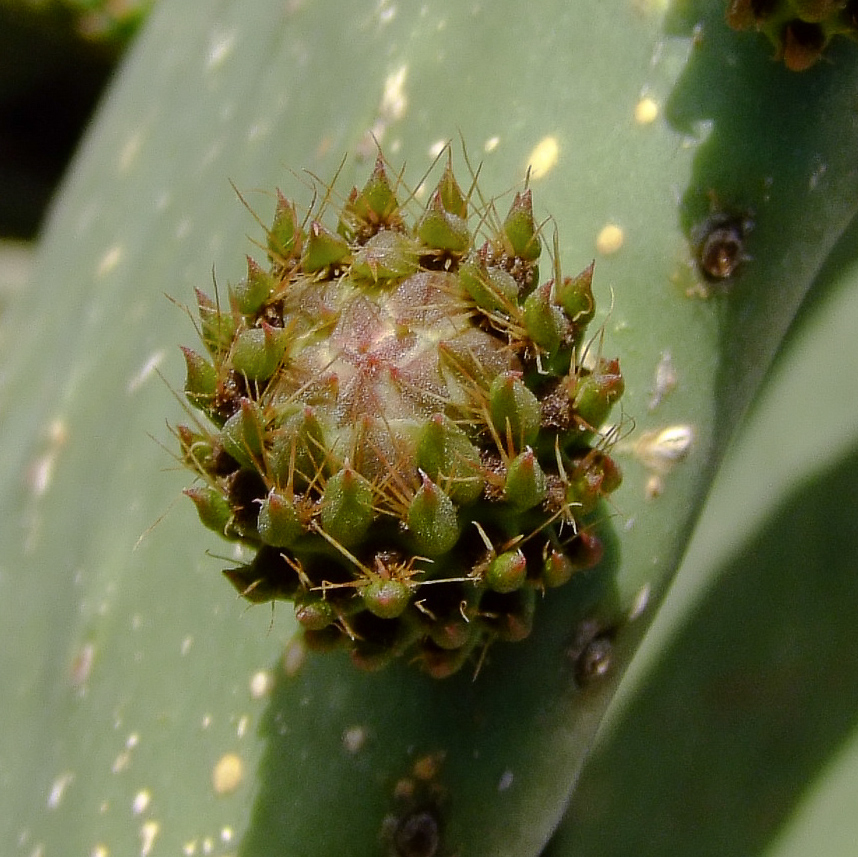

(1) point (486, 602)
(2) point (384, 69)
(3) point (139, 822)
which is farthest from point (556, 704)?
(2) point (384, 69)

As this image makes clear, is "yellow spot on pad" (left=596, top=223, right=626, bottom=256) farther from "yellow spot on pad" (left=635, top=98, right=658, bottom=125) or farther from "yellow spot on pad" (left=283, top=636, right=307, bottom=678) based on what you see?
"yellow spot on pad" (left=283, top=636, right=307, bottom=678)

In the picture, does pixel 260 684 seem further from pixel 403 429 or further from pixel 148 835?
pixel 403 429

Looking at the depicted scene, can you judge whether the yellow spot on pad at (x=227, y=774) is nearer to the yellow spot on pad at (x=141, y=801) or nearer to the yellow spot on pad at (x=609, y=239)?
the yellow spot on pad at (x=141, y=801)

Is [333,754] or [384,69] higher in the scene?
[384,69]

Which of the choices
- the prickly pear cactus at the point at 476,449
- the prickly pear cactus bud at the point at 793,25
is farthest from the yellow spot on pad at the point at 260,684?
the prickly pear cactus bud at the point at 793,25

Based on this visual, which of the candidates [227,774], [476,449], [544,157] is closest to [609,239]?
[544,157]

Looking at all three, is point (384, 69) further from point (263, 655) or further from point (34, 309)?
point (34, 309)

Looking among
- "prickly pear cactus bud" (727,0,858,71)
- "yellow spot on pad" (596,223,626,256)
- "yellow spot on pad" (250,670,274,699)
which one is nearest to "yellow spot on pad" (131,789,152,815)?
"yellow spot on pad" (250,670,274,699)
